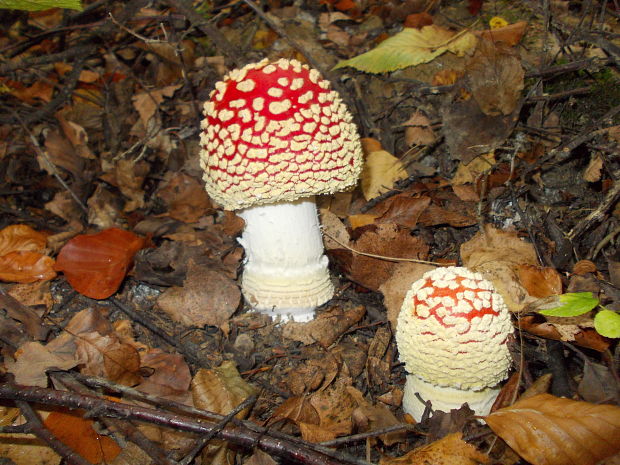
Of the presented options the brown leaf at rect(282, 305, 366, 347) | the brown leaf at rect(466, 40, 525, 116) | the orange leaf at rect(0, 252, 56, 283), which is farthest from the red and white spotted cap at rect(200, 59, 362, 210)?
the orange leaf at rect(0, 252, 56, 283)

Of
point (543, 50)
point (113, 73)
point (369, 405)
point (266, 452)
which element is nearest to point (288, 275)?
point (369, 405)

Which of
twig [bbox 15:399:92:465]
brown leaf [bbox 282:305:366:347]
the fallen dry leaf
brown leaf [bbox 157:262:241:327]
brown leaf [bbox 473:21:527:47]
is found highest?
brown leaf [bbox 473:21:527:47]

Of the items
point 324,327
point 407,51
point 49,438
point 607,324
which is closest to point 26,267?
point 49,438

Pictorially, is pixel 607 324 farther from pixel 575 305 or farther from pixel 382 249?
pixel 382 249

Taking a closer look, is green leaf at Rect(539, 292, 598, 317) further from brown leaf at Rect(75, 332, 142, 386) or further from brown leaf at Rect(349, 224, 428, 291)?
brown leaf at Rect(75, 332, 142, 386)

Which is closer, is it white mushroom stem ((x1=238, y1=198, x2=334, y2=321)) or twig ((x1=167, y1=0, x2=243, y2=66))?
white mushroom stem ((x1=238, y1=198, x2=334, y2=321))

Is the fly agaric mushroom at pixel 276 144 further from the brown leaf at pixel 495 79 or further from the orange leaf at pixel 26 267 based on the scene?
the orange leaf at pixel 26 267
